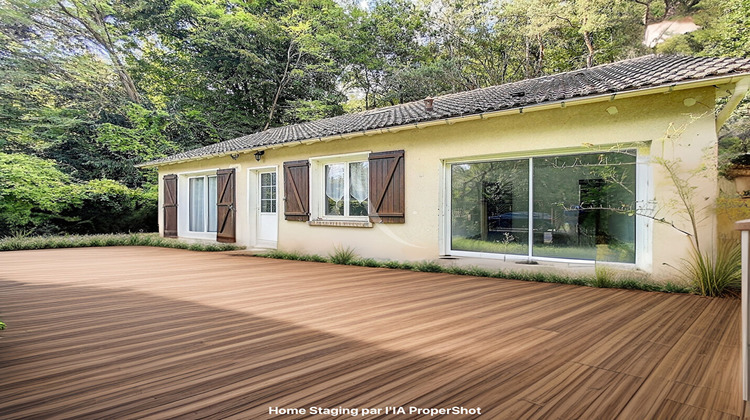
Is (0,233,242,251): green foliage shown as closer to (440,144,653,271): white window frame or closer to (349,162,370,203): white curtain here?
(349,162,370,203): white curtain

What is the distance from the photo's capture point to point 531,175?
5133 mm

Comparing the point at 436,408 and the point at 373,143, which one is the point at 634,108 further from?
the point at 436,408

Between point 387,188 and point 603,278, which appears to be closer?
point 603,278

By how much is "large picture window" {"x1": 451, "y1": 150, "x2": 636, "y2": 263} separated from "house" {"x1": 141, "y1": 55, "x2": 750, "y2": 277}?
0.01 m

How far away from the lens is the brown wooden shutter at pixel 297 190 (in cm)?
753

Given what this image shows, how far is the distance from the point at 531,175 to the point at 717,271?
215cm

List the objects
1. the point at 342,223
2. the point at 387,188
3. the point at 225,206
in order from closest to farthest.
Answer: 1. the point at 387,188
2. the point at 342,223
3. the point at 225,206

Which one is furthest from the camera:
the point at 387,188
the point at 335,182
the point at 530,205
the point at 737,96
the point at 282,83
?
the point at 282,83

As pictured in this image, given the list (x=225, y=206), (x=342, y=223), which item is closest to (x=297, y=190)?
(x=342, y=223)

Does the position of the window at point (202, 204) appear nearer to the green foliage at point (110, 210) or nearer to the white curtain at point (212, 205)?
the white curtain at point (212, 205)

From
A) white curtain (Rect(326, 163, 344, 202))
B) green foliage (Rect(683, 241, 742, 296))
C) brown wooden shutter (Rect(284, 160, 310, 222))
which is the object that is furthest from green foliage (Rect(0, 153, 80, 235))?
green foliage (Rect(683, 241, 742, 296))

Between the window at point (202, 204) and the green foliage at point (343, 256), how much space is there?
452cm

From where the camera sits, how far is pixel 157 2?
14562 millimetres

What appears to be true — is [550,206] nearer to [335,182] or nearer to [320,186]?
[335,182]
